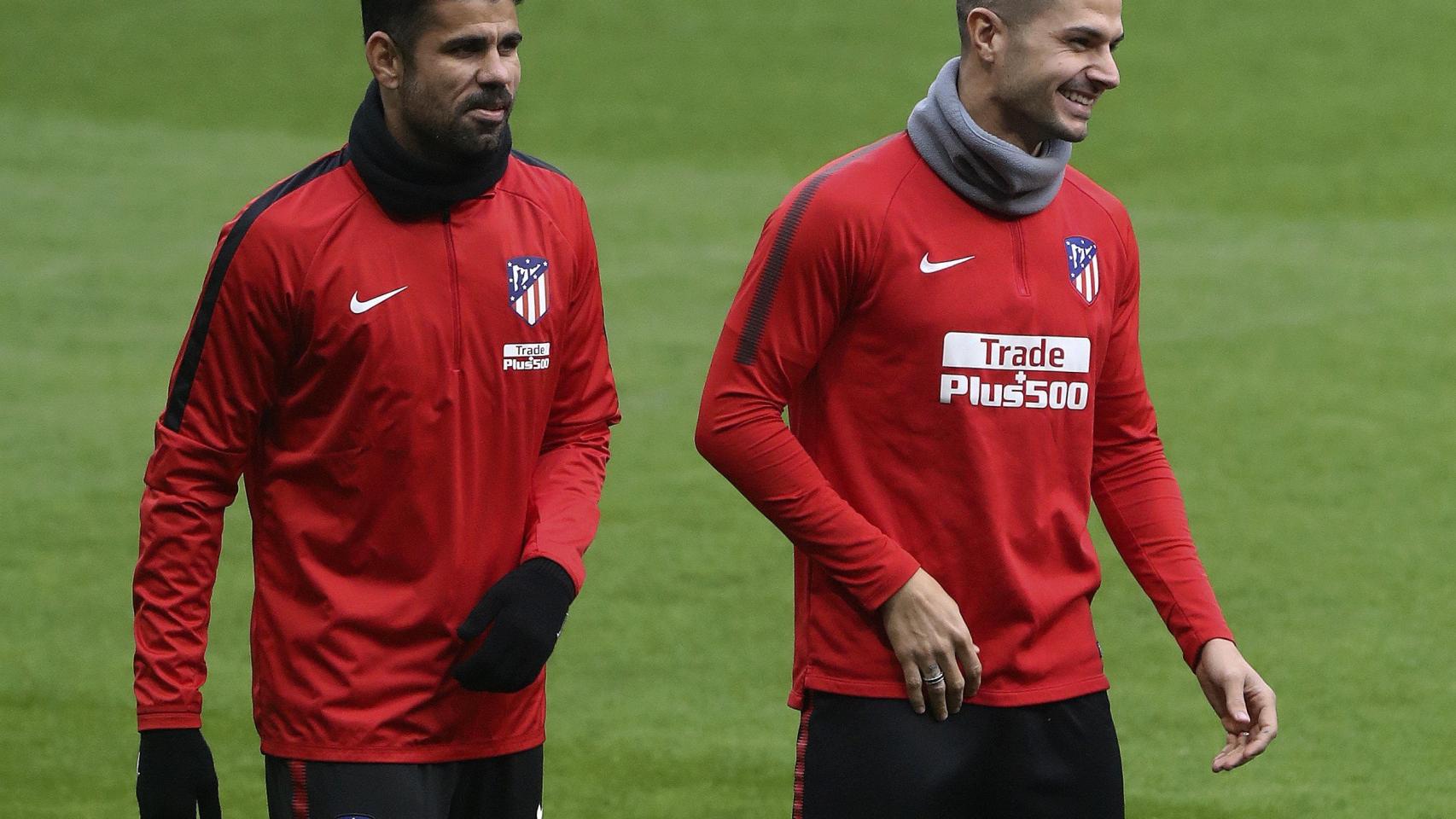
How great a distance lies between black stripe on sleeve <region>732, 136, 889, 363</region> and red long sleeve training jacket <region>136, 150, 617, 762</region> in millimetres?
346

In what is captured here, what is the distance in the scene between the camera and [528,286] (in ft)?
11.5

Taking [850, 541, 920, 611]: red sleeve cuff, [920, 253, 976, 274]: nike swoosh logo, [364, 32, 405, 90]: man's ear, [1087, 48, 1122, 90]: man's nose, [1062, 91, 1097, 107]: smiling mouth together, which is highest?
[364, 32, 405, 90]: man's ear

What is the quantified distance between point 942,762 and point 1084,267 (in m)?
0.82

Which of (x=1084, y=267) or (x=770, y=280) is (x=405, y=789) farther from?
(x=1084, y=267)

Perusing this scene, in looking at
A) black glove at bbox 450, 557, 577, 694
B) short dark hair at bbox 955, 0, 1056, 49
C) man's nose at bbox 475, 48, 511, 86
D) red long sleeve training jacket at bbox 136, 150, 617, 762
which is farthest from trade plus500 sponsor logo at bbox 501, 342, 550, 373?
short dark hair at bbox 955, 0, 1056, 49

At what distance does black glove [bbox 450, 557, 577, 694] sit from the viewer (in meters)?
3.35

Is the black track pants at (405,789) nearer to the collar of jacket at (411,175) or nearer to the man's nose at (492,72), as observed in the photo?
the collar of jacket at (411,175)

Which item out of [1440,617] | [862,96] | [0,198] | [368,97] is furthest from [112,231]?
[368,97]

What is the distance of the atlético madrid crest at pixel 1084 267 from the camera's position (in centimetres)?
348

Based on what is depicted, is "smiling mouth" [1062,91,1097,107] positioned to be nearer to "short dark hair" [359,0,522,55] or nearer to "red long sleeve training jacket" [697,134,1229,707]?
"red long sleeve training jacket" [697,134,1229,707]

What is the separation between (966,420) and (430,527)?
85 cm

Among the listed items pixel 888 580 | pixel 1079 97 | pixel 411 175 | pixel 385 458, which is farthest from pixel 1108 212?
pixel 385 458

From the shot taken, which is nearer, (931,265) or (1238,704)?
(931,265)

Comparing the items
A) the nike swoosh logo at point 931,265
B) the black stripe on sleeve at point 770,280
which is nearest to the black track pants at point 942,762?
the black stripe on sleeve at point 770,280
